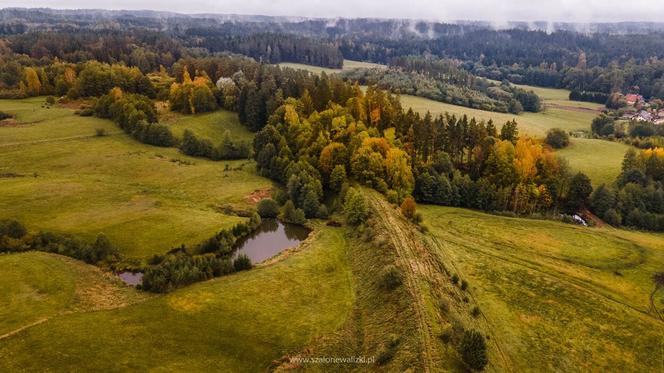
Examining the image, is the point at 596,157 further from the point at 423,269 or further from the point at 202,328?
the point at 202,328

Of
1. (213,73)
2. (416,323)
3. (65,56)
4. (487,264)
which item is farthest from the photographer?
(65,56)

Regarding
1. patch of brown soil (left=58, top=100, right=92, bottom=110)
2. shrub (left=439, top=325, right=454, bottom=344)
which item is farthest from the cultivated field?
patch of brown soil (left=58, top=100, right=92, bottom=110)

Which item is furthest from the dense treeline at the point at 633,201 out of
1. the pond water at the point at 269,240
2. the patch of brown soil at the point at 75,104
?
the patch of brown soil at the point at 75,104

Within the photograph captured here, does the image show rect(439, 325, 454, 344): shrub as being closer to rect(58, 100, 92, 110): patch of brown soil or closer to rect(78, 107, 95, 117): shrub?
rect(78, 107, 95, 117): shrub

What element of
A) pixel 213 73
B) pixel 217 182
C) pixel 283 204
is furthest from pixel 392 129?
pixel 213 73

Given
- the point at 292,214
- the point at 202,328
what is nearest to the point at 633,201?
the point at 292,214

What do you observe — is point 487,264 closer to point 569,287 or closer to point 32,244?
point 569,287

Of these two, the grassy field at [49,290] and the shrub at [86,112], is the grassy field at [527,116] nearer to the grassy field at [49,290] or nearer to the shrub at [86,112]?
the shrub at [86,112]
